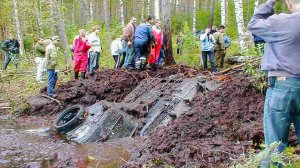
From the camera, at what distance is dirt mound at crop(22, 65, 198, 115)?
13.3 meters

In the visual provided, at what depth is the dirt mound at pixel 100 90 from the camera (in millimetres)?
13258

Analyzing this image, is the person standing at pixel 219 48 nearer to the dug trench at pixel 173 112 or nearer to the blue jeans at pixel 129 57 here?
the dug trench at pixel 173 112

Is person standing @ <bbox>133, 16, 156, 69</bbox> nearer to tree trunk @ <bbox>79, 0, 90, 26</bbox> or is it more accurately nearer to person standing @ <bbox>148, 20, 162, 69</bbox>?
person standing @ <bbox>148, 20, 162, 69</bbox>

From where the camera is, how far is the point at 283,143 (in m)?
4.12

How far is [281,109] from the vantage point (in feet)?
12.8

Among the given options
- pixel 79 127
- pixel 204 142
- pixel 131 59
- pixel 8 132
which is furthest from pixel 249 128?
pixel 131 59

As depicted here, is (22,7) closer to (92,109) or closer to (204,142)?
(92,109)

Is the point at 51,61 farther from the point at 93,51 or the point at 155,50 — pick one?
the point at 155,50

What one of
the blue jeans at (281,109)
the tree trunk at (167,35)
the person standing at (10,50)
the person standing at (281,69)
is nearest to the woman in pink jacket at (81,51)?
the tree trunk at (167,35)

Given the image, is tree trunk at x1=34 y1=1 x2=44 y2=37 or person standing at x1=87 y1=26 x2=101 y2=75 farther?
tree trunk at x1=34 y1=1 x2=44 y2=37

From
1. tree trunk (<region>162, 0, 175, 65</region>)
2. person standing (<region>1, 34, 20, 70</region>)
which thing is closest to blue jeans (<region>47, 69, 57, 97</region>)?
tree trunk (<region>162, 0, 175, 65</region>)

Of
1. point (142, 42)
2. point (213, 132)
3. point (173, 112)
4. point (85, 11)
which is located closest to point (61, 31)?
point (142, 42)

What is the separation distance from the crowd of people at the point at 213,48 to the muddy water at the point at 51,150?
6951mm

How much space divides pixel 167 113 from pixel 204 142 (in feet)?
11.5
